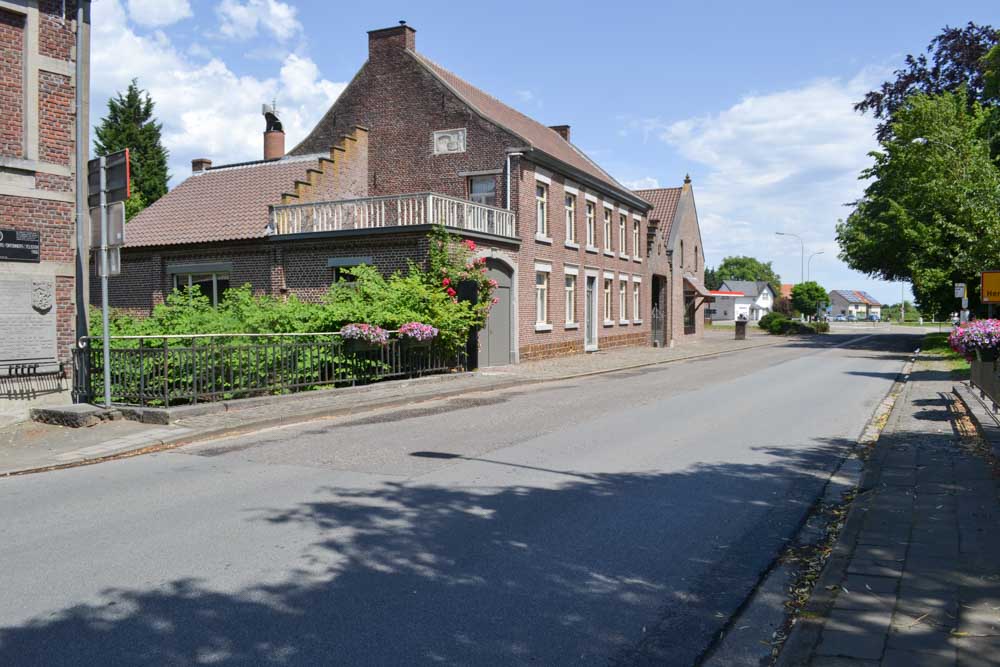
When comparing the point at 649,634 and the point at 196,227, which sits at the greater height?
the point at 196,227

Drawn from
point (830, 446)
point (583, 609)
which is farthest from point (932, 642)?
point (830, 446)

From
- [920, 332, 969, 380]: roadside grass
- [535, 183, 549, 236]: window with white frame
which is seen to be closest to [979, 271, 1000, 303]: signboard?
[920, 332, 969, 380]: roadside grass

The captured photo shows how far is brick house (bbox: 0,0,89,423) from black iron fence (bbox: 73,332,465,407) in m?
0.44

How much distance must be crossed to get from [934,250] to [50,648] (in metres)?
36.3

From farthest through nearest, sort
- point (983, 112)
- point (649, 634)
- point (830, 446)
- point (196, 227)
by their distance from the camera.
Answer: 1. point (983, 112)
2. point (196, 227)
3. point (830, 446)
4. point (649, 634)

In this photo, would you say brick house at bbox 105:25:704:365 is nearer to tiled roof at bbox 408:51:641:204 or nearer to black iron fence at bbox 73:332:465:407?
tiled roof at bbox 408:51:641:204

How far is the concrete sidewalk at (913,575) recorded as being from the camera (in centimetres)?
340

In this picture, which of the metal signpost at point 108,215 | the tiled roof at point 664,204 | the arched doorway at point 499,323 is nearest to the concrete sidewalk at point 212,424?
the metal signpost at point 108,215

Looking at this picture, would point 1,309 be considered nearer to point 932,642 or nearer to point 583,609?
point 583,609

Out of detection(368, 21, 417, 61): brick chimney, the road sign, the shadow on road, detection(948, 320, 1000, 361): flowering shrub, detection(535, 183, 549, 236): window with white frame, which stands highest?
detection(368, 21, 417, 61): brick chimney

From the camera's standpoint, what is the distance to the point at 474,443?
9.23 meters

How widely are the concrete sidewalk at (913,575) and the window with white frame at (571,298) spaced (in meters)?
20.0

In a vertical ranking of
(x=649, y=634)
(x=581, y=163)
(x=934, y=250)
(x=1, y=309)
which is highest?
(x=581, y=163)

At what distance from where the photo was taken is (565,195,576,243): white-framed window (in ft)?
90.1
